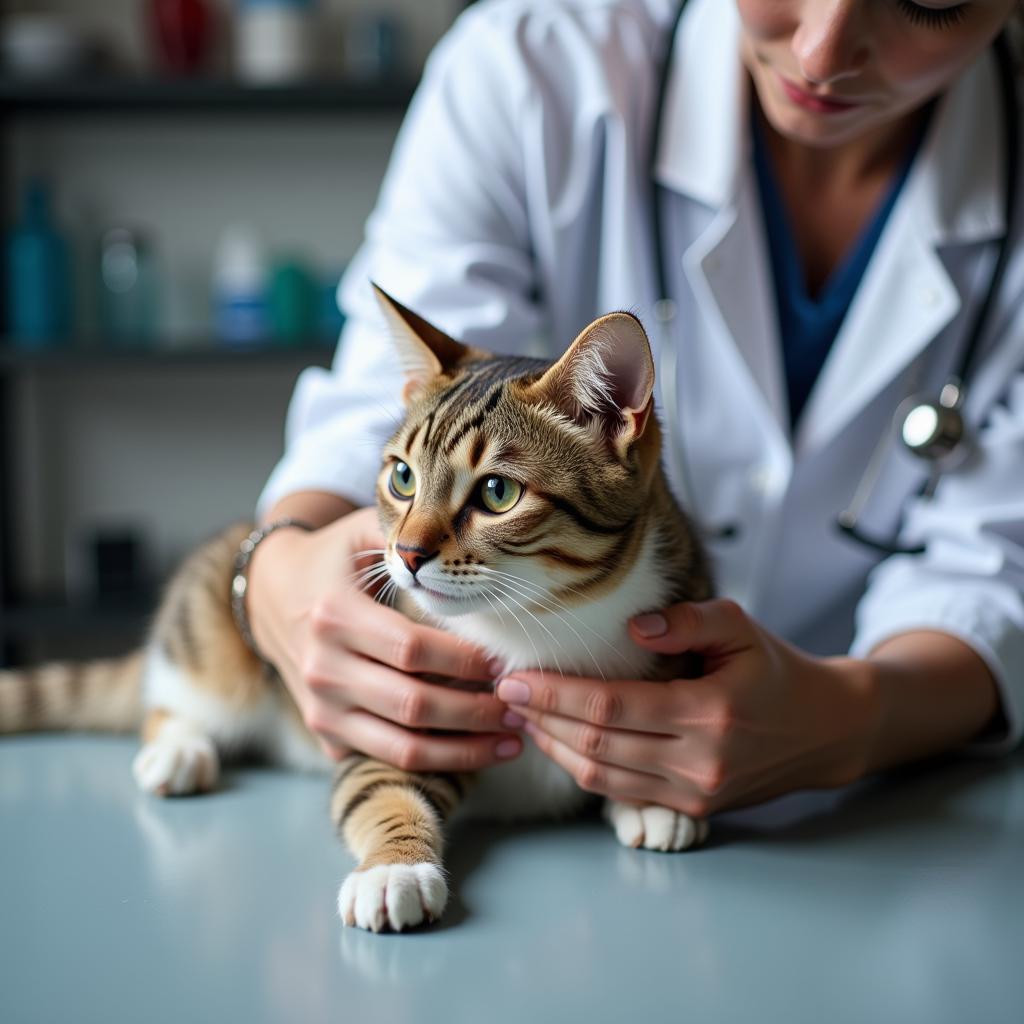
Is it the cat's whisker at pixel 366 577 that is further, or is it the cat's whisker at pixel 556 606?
the cat's whisker at pixel 366 577

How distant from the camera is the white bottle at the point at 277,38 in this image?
2.75 meters

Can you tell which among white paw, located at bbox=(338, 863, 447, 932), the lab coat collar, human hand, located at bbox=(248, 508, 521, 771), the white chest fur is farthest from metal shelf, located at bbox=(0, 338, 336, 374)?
white paw, located at bbox=(338, 863, 447, 932)

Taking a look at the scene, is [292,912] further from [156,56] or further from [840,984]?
[156,56]

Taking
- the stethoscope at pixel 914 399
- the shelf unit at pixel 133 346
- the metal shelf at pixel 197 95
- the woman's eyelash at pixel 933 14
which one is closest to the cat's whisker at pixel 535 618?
the stethoscope at pixel 914 399

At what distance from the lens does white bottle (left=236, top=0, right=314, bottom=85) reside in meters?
2.75

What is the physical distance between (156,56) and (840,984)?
2.87m

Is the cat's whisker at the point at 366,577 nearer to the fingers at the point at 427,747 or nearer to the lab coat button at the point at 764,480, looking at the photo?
the fingers at the point at 427,747

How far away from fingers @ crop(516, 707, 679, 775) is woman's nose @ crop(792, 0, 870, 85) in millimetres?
602

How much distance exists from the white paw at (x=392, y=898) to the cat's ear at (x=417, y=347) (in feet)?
1.46

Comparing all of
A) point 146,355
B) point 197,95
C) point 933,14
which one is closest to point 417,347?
point 933,14

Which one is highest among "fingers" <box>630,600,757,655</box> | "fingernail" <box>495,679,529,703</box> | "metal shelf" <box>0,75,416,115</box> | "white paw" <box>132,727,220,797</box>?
"metal shelf" <box>0,75,416,115</box>

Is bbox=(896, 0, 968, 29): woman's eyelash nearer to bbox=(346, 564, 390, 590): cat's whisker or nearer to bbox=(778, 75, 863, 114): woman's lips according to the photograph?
bbox=(778, 75, 863, 114): woman's lips

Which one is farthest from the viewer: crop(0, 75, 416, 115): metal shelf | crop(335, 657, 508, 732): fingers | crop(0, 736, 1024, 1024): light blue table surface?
crop(0, 75, 416, 115): metal shelf

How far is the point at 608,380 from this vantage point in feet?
2.78
